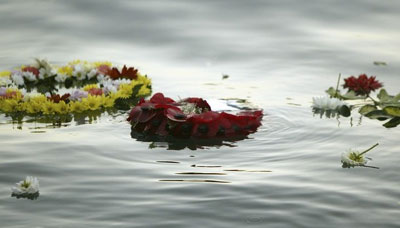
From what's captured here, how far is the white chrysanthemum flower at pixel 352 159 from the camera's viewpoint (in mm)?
6523

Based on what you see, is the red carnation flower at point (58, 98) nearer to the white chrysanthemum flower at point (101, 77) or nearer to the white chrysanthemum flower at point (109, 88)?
the white chrysanthemum flower at point (109, 88)

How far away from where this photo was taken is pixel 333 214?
5.39 m

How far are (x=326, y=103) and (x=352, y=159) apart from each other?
195 cm

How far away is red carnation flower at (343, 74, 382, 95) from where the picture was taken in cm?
860

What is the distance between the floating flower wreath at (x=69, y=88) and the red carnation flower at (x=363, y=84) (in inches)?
93.4

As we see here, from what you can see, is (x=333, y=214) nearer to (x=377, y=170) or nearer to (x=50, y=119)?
(x=377, y=170)

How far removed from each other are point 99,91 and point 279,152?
2.73 meters

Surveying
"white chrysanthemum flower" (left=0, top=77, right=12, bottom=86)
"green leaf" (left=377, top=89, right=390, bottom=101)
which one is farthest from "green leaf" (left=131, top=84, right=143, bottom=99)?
"green leaf" (left=377, top=89, right=390, bottom=101)

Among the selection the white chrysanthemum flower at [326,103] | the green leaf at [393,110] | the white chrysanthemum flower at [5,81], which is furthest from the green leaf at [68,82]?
the green leaf at [393,110]

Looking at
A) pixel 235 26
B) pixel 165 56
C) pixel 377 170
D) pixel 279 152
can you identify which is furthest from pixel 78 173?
pixel 235 26

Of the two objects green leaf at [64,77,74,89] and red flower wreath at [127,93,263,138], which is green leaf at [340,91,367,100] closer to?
red flower wreath at [127,93,263,138]

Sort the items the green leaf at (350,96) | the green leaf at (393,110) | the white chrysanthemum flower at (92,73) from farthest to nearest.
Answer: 1. the white chrysanthemum flower at (92,73)
2. the green leaf at (350,96)
3. the green leaf at (393,110)

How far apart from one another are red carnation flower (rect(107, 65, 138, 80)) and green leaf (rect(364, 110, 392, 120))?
2910 mm

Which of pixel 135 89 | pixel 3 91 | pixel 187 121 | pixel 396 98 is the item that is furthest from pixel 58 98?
pixel 396 98
